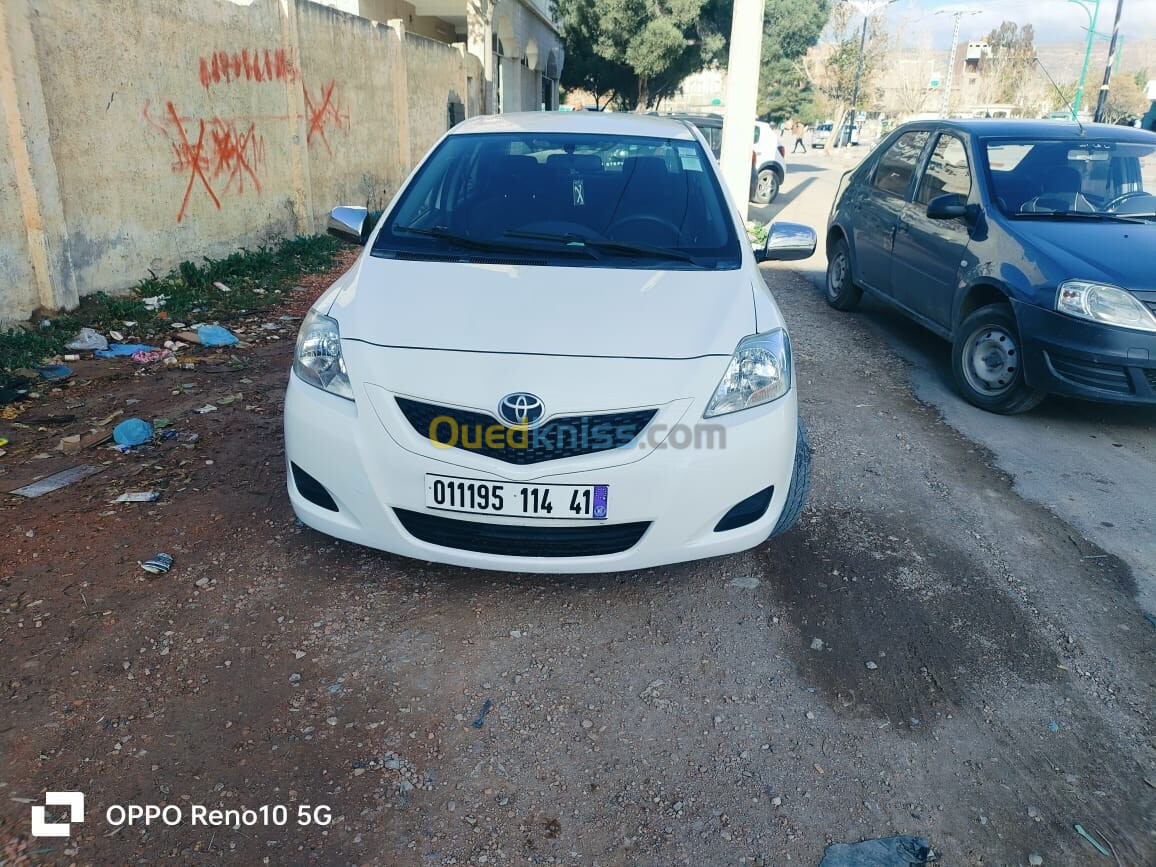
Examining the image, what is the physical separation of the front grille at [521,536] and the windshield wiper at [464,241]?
1.30m

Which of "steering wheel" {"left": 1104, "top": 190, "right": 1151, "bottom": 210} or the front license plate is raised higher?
"steering wheel" {"left": 1104, "top": 190, "right": 1151, "bottom": 210}

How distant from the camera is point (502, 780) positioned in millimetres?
2279

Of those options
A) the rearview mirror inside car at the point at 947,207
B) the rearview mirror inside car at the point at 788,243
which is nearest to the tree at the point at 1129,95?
the rearview mirror inside car at the point at 947,207

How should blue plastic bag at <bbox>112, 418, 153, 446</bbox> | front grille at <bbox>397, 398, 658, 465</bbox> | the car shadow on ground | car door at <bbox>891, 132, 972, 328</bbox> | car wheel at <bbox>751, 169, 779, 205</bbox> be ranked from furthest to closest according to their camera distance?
car wheel at <bbox>751, 169, 779, 205</bbox> → the car shadow on ground → car door at <bbox>891, 132, 972, 328</bbox> → blue plastic bag at <bbox>112, 418, 153, 446</bbox> → front grille at <bbox>397, 398, 658, 465</bbox>

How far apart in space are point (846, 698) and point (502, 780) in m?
1.11

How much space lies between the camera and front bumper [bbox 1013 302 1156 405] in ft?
14.7

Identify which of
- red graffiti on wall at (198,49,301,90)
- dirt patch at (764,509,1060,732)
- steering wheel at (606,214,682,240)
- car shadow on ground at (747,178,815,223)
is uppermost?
red graffiti on wall at (198,49,301,90)

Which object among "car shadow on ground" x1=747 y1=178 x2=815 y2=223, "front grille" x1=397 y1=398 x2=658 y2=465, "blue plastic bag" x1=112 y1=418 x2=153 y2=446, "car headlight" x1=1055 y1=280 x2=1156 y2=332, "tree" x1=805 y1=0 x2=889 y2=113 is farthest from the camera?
"tree" x1=805 y1=0 x2=889 y2=113

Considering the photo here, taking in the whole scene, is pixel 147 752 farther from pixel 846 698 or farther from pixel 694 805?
pixel 846 698

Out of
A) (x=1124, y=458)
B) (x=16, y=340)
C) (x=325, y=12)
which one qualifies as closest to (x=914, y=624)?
(x=1124, y=458)

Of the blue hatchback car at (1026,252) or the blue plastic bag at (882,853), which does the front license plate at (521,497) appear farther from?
the blue hatchback car at (1026,252)

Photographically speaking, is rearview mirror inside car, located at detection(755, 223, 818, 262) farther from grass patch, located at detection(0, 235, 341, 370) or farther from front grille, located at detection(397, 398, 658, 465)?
grass patch, located at detection(0, 235, 341, 370)

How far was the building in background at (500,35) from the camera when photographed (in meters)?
19.1

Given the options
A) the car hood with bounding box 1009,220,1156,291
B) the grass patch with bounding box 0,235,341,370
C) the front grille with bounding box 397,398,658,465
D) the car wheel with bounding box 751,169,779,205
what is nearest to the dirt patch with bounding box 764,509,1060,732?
the front grille with bounding box 397,398,658,465
